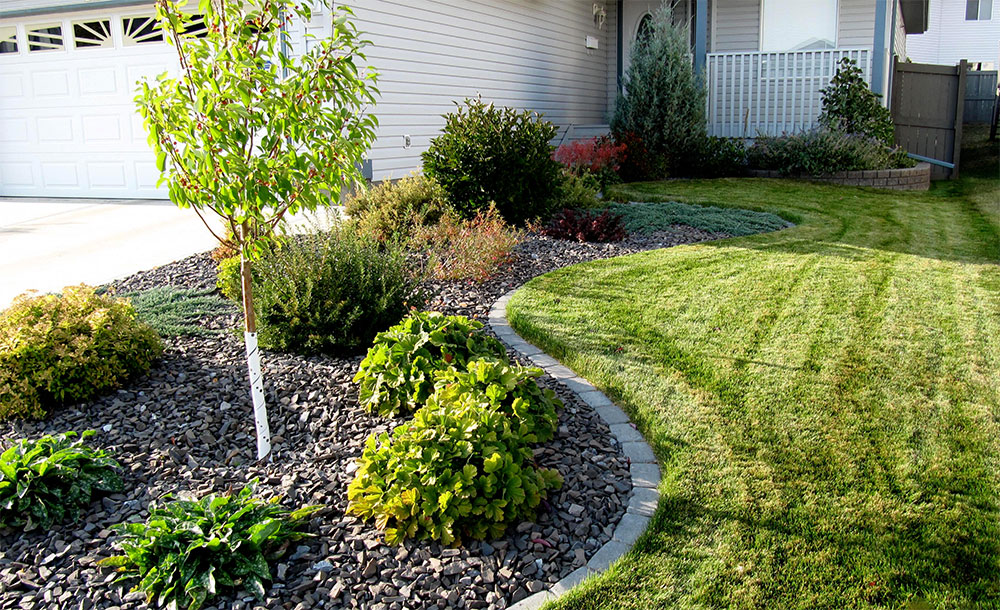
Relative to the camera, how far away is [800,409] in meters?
3.80

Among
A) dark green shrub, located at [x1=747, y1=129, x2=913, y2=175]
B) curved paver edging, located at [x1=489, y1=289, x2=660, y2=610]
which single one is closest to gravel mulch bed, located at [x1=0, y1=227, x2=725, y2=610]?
curved paver edging, located at [x1=489, y1=289, x2=660, y2=610]

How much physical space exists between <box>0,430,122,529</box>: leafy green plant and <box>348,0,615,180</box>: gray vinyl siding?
257 inches

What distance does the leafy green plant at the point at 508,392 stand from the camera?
10.8 feet

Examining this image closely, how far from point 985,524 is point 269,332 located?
361 cm

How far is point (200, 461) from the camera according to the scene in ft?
11.1

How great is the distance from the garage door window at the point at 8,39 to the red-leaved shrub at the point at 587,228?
8.58 m

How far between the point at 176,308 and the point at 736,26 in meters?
12.4

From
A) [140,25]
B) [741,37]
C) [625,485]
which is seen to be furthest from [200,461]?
[741,37]

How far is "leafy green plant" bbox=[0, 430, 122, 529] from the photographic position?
9.52ft

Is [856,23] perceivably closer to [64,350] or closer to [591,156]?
[591,156]

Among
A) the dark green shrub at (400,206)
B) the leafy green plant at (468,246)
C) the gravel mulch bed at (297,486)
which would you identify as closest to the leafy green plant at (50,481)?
the gravel mulch bed at (297,486)

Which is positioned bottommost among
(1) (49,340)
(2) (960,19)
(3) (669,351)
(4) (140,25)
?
(3) (669,351)

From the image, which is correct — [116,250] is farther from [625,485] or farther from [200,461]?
[625,485]

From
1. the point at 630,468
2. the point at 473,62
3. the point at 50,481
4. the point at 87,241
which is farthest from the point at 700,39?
the point at 50,481
